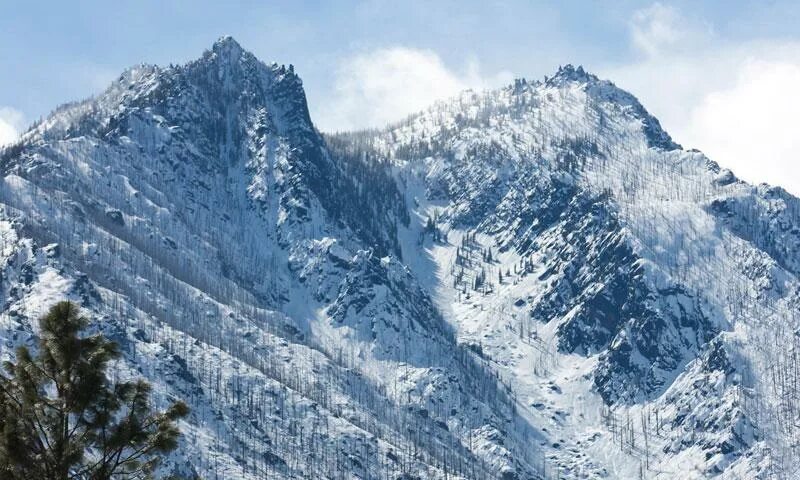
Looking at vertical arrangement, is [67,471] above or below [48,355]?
below

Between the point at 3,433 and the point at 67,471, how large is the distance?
2386 mm

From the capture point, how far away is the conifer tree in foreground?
4316cm

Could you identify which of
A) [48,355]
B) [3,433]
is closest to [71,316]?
[48,355]

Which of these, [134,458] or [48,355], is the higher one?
[48,355]

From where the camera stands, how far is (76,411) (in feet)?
144

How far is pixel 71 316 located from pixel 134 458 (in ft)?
16.5

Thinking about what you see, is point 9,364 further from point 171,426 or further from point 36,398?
point 171,426

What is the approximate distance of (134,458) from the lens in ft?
145

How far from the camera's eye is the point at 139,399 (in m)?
44.3

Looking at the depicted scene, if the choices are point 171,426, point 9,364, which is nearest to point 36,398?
point 9,364

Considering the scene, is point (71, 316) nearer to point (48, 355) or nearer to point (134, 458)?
point (48, 355)

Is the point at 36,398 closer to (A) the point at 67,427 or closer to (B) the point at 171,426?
(A) the point at 67,427

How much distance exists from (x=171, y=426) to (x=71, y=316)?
4766 mm

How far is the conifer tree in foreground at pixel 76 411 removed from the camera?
43.2 metres
